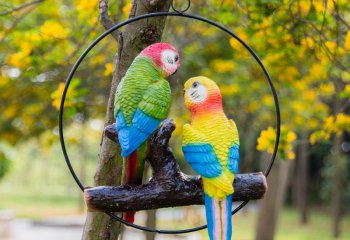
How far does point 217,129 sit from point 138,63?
0.34 m

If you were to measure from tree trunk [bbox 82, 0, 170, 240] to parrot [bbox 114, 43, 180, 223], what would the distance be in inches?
16.6

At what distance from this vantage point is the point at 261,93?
4.44 m

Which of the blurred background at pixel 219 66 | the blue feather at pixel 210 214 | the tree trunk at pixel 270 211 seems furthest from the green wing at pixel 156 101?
the tree trunk at pixel 270 211

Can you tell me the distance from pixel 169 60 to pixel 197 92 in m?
0.14

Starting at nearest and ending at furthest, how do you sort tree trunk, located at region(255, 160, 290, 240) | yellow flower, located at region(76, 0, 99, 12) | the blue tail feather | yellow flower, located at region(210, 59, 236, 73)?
the blue tail feather, yellow flower, located at region(76, 0, 99, 12), yellow flower, located at region(210, 59, 236, 73), tree trunk, located at region(255, 160, 290, 240)

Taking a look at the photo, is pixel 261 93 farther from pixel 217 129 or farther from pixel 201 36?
pixel 217 129

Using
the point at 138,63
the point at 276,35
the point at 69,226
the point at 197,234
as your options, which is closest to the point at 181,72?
the point at 276,35

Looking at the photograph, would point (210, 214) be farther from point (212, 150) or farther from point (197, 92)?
point (197, 92)

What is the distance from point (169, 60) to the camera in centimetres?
157

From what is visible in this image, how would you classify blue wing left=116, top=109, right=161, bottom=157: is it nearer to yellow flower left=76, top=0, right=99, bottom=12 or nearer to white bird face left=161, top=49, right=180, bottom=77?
white bird face left=161, top=49, right=180, bottom=77

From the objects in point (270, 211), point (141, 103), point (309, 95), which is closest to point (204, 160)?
point (141, 103)

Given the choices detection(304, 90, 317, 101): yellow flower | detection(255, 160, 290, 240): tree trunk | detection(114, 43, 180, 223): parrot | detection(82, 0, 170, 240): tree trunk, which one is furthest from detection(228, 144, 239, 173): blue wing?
detection(255, 160, 290, 240): tree trunk

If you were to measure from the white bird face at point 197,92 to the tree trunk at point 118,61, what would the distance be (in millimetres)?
512

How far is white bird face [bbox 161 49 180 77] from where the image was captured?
5.14 ft
